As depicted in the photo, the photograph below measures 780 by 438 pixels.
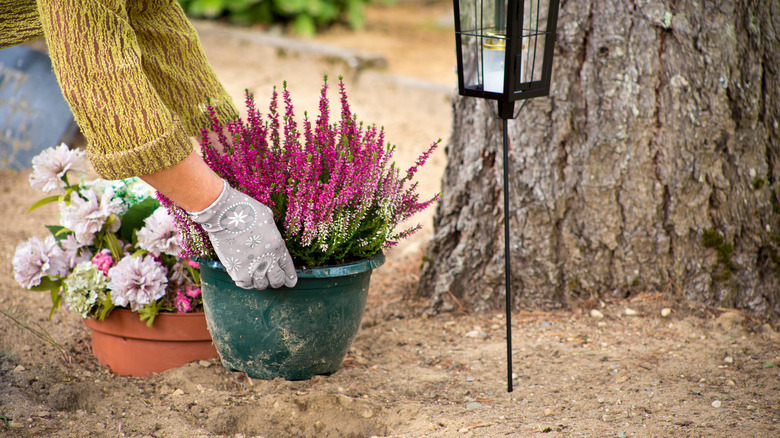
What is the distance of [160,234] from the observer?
1.94 metres

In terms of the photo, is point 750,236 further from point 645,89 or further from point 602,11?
point 602,11

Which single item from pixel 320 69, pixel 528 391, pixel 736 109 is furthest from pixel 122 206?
pixel 320 69

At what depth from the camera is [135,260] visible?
6.39 ft

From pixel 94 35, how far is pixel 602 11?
1642mm

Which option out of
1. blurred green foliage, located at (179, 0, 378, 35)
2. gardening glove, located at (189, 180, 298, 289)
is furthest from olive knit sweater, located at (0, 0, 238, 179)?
blurred green foliage, located at (179, 0, 378, 35)

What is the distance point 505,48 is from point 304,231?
2.44ft

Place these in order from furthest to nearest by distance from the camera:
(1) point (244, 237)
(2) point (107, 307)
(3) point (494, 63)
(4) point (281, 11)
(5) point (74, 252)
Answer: (4) point (281, 11) < (5) point (74, 252) < (2) point (107, 307) < (3) point (494, 63) < (1) point (244, 237)

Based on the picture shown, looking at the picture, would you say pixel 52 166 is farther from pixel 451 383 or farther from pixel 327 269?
pixel 451 383

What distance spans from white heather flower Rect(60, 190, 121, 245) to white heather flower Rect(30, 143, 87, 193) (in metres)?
0.08

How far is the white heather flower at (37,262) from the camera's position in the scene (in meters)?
2.00

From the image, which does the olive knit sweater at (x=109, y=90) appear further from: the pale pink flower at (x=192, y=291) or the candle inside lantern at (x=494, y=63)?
the candle inside lantern at (x=494, y=63)

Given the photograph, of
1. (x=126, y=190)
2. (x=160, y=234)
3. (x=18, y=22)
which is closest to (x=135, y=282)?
(x=160, y=234)

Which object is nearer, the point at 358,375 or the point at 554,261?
the point at 358,375

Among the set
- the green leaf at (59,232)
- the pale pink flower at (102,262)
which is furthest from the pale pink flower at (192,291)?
the green leaf at (59,232)
